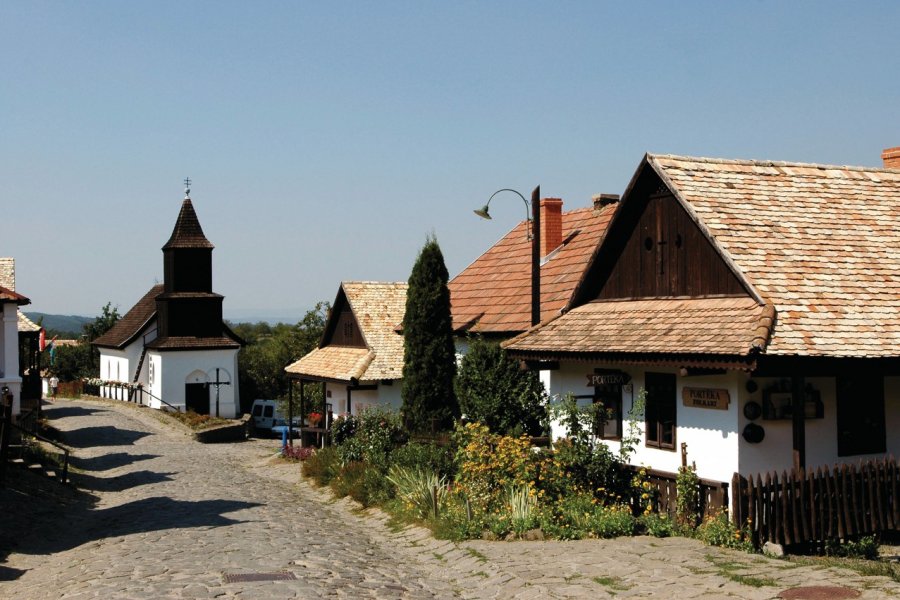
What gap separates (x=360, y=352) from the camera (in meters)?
35.5

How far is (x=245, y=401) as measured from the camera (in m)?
64.5

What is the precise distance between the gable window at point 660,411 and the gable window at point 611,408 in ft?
3.03

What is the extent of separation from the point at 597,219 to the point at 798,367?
47.0ft

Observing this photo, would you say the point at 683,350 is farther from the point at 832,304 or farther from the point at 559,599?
the point at 559,599

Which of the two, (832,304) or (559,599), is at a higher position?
(832,304)

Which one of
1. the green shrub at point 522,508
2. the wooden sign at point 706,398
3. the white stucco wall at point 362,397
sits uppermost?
the wooden sign at point 706,398

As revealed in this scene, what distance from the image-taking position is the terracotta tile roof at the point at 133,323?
2472 inches

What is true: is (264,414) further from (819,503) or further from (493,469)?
(819,503)

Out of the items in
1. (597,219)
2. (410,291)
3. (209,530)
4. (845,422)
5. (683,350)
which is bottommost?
(209,530)

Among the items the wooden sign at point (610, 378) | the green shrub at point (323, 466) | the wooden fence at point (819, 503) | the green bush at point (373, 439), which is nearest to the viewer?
the wooden fence at point (819, 503)

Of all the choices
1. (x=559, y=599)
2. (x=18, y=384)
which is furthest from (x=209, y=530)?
(x=18, y=384)

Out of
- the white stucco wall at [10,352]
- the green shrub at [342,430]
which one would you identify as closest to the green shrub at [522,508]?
the green shrub at [342,430]

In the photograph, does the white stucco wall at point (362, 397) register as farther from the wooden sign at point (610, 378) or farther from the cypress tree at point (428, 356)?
the wooden sign at point (610, 378)

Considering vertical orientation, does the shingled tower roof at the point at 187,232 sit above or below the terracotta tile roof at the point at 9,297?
above
